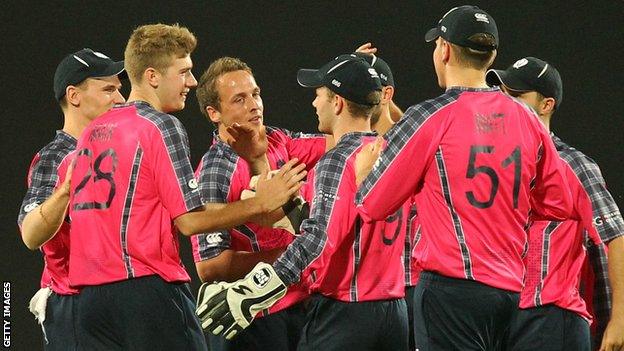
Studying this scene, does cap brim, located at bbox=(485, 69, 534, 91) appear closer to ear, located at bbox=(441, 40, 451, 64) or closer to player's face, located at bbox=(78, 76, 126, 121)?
ear, located at bbox=(441, 40, 451, 64)

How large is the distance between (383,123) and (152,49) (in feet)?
4.55

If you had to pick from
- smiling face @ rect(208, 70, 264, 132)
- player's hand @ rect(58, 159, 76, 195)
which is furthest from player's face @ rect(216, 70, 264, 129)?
player's hand @ rect(58, 159, 76, 195)

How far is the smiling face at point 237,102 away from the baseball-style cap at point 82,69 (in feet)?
1.76

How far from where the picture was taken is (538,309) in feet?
11.7

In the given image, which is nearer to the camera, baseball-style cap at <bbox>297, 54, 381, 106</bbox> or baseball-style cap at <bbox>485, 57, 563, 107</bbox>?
baseball-style cap at <bbox>297, 54, 381, 106</bbox>

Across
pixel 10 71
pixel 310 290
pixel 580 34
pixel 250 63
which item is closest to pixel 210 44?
pixel 250 63

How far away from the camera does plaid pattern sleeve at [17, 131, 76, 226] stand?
12.6 ft

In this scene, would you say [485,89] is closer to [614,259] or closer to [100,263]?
[614,259]

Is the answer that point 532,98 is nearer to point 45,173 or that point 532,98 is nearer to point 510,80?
point 510,80

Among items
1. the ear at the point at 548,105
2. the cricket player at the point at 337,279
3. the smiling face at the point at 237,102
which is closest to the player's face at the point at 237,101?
the smiling face at the point at 237,102

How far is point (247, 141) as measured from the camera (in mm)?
3736

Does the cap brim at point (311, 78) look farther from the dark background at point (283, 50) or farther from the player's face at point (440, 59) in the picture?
the dark background at point (283, 50)

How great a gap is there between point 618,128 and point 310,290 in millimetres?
3036

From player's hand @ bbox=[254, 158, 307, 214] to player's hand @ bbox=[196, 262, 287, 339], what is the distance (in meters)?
0.22
